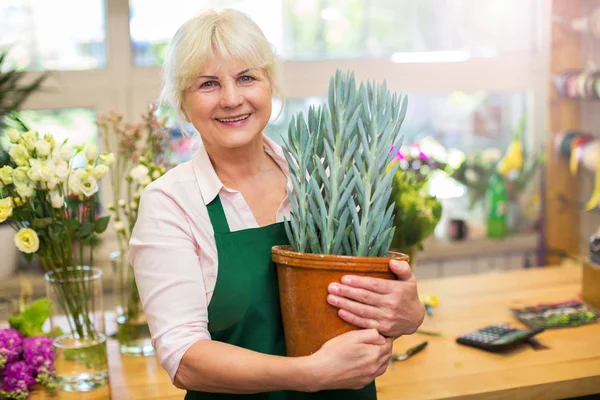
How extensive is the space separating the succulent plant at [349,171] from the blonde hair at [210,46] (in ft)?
0.56

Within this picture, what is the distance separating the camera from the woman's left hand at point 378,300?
3.94ft

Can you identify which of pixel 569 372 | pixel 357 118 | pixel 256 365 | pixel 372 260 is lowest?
pixel 569 372

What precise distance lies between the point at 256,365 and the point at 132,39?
2326 mm

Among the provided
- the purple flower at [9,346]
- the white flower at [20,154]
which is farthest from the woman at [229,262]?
the purple flower at [9,346]

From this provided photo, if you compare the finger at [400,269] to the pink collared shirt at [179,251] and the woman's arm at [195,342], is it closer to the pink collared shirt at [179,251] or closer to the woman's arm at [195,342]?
the woman's arm at [195,342]

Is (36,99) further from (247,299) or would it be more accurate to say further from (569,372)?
(569,372)

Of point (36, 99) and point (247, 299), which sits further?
point (36, 99)

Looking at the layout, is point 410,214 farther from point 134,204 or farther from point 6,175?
point 6,175

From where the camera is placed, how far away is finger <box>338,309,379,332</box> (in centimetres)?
121

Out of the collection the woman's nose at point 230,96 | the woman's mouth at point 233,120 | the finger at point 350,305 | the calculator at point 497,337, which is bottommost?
the calculator at point 497,337

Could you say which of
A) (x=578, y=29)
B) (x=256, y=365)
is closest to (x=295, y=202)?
(x=256, y=365)

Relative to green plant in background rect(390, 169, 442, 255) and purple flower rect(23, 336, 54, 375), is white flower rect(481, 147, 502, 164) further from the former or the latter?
purple flower rect(23, 336, 54, 375)

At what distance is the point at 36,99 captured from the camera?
3066mm

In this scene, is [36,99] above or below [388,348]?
above
